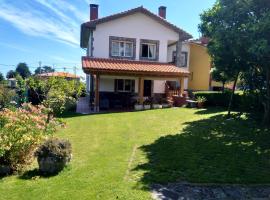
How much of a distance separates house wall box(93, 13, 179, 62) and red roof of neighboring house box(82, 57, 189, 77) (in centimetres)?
159

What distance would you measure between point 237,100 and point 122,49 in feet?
37.4

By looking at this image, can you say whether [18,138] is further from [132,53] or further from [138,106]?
[132,53]

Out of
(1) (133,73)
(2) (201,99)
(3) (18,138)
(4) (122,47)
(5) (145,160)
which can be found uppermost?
(4) (122,47)

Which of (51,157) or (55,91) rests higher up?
(55,91)

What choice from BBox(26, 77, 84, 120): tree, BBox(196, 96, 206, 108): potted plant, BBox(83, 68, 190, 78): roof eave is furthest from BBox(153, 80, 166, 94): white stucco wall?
BBox(26, 77, 84, 120): tree

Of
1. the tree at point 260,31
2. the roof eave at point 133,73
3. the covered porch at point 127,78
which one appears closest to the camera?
the tree at point 260,31

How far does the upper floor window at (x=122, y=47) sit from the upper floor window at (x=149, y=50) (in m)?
0.93

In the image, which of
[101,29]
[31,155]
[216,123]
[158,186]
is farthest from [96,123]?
[101,29]

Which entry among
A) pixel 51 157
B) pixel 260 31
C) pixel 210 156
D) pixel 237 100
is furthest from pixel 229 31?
pixel 237 100

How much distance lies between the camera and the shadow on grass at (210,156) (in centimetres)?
809

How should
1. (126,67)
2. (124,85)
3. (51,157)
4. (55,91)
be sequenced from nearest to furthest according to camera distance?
(51,157) → (55,91) → (126,67) → (124,85)

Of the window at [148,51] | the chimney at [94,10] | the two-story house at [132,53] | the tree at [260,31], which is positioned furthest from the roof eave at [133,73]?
the chimney at [94,10]

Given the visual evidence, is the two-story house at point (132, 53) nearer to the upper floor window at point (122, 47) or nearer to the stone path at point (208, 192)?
the upper floor window at point (122, 47)

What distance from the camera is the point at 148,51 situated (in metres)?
29.9
